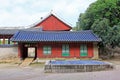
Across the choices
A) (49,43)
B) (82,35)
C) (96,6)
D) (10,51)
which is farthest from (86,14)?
(10,51)

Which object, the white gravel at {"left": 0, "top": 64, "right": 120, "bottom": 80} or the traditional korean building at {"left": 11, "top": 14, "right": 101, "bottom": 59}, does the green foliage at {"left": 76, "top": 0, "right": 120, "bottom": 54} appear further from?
the white gravel at {"left": 0, "top": 64, "right": 120, "bottom": 80}

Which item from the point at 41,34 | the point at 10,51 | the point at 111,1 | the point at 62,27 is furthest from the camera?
the point at 62,27

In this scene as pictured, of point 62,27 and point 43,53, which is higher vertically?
point 62,27

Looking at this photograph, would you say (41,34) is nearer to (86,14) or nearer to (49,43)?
(49,43)

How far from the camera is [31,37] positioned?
28547mm

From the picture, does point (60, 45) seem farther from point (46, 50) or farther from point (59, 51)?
point (46, 50)

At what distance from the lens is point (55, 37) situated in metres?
28.8

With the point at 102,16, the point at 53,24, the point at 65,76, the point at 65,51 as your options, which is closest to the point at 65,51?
the point at 65,51

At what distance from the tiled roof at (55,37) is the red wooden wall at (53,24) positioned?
7933 mm

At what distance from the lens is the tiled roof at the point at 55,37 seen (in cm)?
2770

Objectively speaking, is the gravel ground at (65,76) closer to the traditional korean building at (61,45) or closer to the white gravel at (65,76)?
the white gravel at (65,76)

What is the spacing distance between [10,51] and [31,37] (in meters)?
2.87

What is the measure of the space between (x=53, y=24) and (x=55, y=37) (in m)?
9.81

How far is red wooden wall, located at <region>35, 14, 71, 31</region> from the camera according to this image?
3803 centimetres
